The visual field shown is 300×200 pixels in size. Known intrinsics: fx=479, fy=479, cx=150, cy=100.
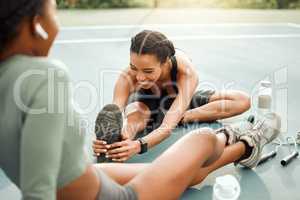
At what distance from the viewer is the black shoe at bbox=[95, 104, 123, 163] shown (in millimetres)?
2443

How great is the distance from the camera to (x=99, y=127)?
246cm

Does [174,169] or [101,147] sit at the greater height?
[174,169]

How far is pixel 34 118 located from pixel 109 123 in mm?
1214

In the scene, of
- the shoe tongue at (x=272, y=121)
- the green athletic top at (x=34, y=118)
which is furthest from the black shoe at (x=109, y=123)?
the green athletic top at (x=34, y=118)

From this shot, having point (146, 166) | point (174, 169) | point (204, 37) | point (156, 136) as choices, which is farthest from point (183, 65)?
point (204, 37)

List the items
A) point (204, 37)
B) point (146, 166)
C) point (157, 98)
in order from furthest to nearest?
point (204, 37), point (157, 98), point (146, 166)

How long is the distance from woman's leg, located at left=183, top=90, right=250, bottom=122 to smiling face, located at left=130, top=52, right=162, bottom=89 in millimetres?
564

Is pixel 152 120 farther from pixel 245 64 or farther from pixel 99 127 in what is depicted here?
pixel 245 64

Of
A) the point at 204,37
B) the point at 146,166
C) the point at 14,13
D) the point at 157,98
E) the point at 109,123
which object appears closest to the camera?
the point at 14,13

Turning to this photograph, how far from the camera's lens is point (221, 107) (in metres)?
3.35

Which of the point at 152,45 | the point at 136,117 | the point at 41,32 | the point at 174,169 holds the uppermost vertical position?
the point at 41,32

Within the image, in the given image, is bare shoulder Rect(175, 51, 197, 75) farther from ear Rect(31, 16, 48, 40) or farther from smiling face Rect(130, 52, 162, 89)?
ear Rect(31, 16, 48, 40)

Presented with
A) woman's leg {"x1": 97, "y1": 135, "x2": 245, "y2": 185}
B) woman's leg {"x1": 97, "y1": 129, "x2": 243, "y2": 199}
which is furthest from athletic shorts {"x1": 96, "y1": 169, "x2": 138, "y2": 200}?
woman's leg {"x1": 97, "y1": 135, "x2": 245, "y2": 185}

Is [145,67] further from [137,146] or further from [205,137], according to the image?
[205,137]
